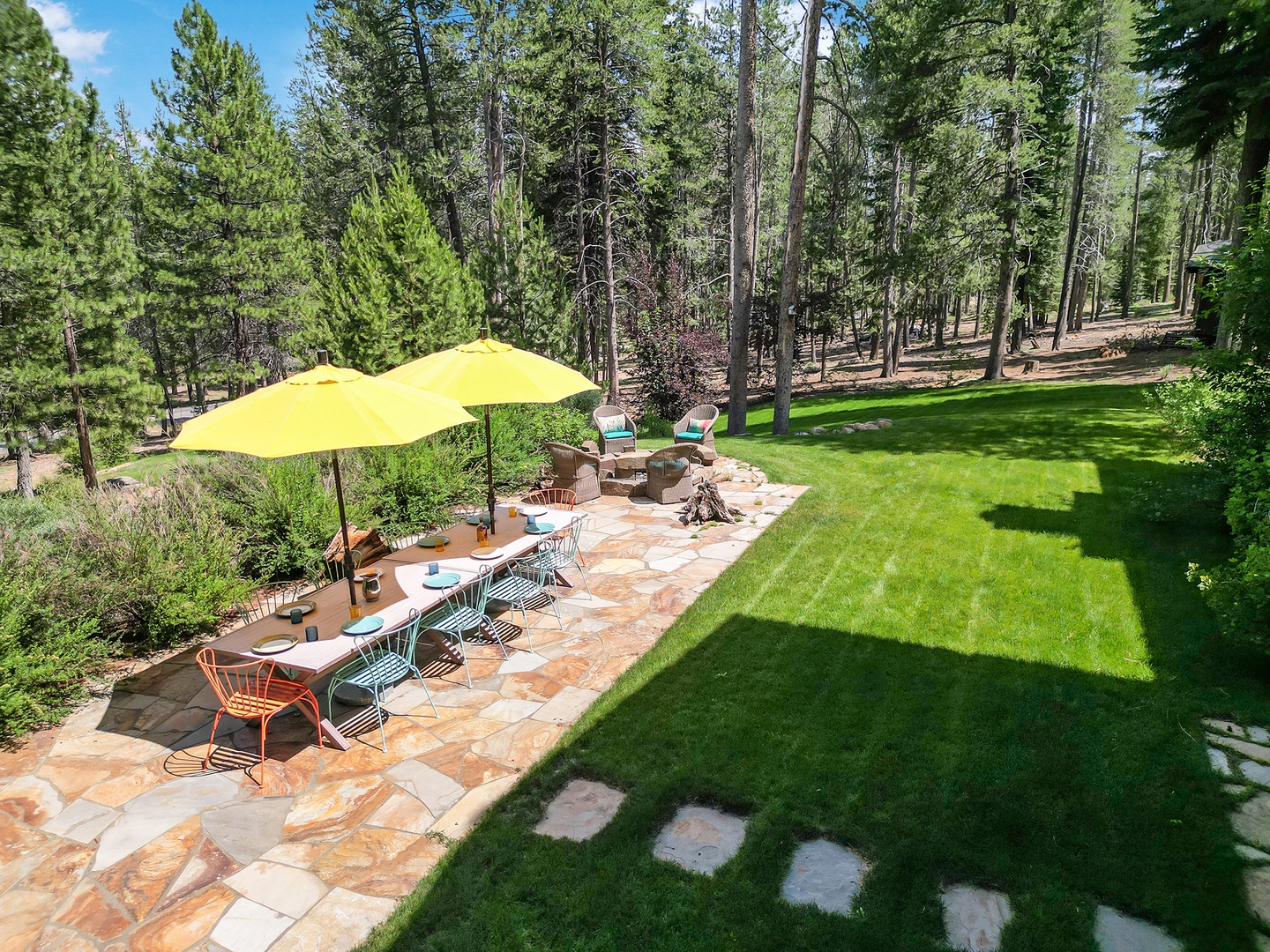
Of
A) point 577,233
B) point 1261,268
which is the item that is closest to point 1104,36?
point 577,233

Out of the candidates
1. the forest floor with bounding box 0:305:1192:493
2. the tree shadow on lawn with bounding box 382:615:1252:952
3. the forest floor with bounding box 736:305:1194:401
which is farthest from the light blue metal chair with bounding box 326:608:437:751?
the forest floor with bounding box 736:305:1194:401

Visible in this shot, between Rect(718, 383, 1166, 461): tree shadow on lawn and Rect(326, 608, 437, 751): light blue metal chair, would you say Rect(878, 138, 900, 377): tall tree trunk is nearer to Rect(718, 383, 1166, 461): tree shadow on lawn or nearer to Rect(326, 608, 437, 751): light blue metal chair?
Rect(718, 383, 1166, 461): tree shadow on lawn

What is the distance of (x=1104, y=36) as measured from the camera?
23.8 meters

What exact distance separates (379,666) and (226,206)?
886 inches

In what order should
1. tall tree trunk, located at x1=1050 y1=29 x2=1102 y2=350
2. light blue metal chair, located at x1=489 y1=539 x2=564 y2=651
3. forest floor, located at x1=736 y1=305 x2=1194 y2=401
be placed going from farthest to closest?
tall tree trunk, located at x1=1050 y1=29 x2=1102 y2=350, forest floor, located at x1=736 y1=305 x2=1194 y2=401, light blue metal chair, located at x1=489 y1=539 x2=564 y2=651

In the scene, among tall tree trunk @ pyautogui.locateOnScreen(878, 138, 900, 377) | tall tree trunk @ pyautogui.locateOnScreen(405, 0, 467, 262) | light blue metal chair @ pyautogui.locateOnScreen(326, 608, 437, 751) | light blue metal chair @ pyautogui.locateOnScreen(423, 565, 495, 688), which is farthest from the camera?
tall tree trunk @ pyautogui.locateOnScreen(878, 138, 900, 377)

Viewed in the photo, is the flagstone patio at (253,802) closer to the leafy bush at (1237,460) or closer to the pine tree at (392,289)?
the leafy bush at (1237,460)

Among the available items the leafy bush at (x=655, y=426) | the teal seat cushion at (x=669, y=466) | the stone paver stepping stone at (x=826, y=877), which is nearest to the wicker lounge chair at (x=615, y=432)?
the teal seat cushion at (x=669, y=466)

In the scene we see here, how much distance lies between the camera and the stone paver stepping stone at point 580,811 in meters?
3.70

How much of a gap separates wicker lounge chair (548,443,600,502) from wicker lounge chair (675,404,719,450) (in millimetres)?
1996

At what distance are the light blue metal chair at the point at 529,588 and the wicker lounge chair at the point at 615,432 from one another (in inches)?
193

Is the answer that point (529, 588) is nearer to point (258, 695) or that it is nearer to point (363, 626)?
point (363, 626)

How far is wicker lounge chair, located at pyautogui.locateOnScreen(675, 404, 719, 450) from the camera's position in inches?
447

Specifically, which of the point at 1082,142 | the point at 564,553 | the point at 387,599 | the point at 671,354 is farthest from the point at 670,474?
the point at 1082,142
